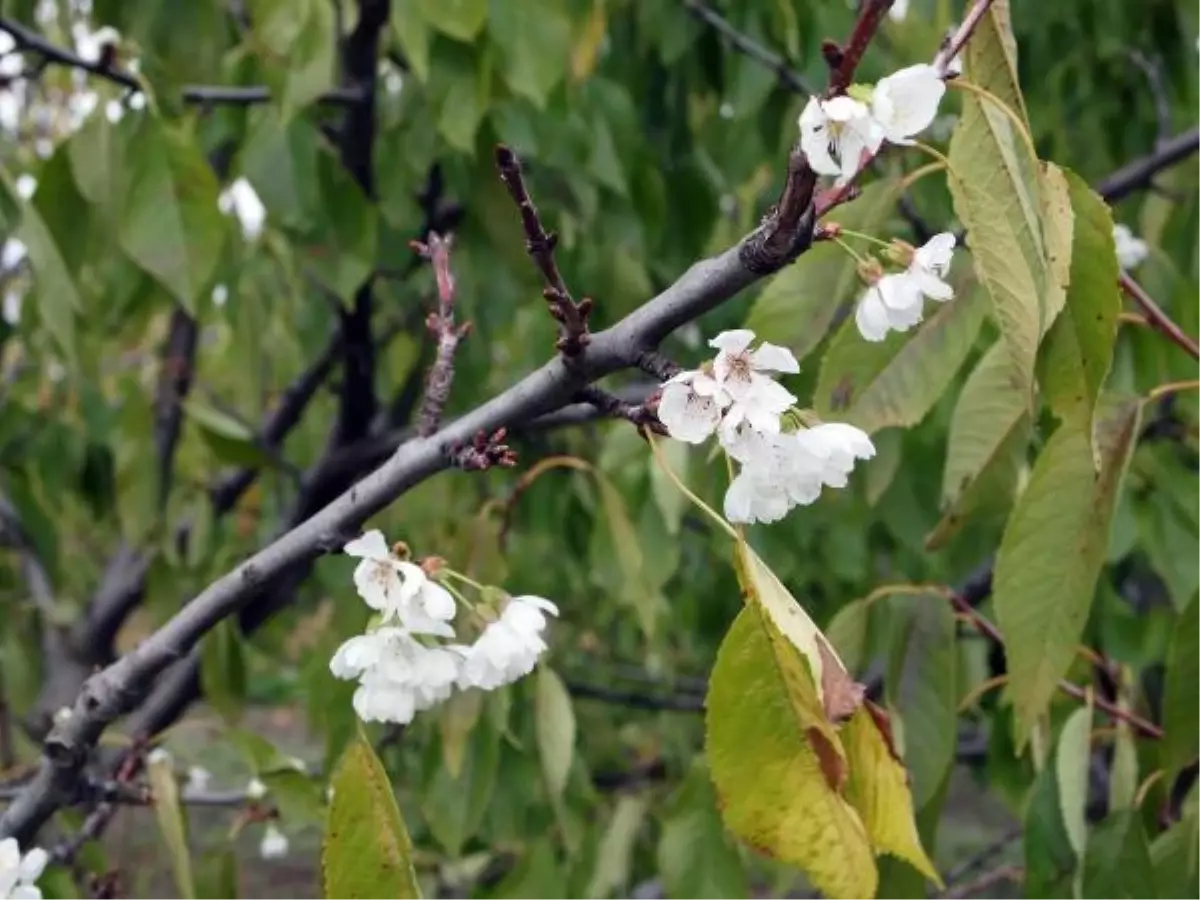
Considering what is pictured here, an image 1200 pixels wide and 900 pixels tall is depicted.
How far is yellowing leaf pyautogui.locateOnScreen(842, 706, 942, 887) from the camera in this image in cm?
53

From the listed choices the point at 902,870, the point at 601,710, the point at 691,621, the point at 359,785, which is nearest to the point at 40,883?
the point at 359,785

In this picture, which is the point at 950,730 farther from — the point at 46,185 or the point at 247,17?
the point at 247,17

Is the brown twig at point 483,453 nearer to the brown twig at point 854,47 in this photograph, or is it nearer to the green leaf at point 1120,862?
the brown twig at point 854,47

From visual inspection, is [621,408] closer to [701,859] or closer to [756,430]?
[756,430]

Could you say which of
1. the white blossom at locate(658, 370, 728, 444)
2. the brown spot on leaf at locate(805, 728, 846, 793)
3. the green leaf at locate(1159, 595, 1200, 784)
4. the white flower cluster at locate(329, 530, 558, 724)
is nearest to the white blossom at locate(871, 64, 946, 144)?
the white blossom at locate(658, 370, 728, 444)

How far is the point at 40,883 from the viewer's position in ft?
2.97

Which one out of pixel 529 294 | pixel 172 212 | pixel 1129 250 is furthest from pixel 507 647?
pixel 529 294

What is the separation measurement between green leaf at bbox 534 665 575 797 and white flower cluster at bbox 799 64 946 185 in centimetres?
64

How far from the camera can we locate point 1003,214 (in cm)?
57

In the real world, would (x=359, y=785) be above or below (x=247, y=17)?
below

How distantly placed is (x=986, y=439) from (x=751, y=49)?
0.78 meters

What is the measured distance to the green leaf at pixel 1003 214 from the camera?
55 centimetres

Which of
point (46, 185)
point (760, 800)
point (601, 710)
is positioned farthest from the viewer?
point (601, 710)

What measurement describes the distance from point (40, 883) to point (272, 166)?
0.69m
